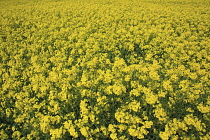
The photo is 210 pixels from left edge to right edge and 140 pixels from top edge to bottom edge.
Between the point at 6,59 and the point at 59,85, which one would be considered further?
the point at 6,59

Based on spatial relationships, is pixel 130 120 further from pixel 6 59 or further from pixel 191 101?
pixel 6 59

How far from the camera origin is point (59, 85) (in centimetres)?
580

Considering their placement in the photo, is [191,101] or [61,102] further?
[61,102]

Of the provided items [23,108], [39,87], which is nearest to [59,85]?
[39,87]

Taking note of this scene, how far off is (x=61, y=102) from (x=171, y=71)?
152 inches

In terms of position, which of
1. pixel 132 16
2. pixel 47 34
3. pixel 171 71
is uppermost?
pixel 132 16

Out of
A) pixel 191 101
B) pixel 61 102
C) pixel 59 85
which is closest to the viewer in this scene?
pixel 191 101

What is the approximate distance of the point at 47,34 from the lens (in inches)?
440

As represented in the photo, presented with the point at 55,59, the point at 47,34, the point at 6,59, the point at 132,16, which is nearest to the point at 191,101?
the point at 55,59

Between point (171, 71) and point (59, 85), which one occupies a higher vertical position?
point (171, 71)

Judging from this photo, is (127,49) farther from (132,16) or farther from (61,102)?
(132,16)

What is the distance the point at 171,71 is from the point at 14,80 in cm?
585

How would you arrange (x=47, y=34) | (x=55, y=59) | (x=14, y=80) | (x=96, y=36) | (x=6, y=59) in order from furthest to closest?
(x=47, y=34) < (x=96, y=36) < (x=6, y=59) < (x=55, y=59) < (x=14, y=80)

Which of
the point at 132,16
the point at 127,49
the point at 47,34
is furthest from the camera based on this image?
the point at 132,16
